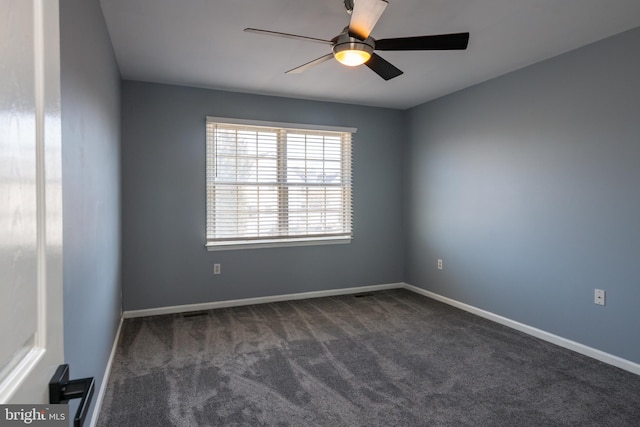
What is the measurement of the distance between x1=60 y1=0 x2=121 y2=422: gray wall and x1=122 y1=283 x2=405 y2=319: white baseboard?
1.13 m

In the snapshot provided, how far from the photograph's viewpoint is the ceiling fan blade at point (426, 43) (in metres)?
2.05

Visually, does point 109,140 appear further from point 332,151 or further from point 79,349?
point 332,151

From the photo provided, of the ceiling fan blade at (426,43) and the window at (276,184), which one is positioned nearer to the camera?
the ceiling fan blade at (426,43)

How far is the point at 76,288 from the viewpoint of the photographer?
156 cm

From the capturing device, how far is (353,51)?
2.15 meters

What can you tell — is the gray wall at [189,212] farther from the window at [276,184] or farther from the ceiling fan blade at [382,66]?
the ceiling fan blade at [382,66]

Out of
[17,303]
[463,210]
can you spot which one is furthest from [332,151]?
[17,303]

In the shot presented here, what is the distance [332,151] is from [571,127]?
8.56 ft

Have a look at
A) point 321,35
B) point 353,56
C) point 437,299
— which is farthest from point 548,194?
point 321,35

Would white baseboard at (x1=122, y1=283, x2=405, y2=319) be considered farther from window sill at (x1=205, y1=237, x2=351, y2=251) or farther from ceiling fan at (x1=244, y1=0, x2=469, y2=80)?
ceiling fan at (x1=244, y1=0, x2=469, y2=80)

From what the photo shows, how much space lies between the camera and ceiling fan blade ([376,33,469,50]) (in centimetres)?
205

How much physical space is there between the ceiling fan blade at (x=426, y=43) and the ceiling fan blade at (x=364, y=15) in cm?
17

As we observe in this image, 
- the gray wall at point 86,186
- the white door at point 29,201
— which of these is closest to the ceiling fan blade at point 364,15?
the gray wall at point 86,186

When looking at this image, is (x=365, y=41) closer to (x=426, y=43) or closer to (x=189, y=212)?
(x=426, y=43)
